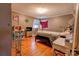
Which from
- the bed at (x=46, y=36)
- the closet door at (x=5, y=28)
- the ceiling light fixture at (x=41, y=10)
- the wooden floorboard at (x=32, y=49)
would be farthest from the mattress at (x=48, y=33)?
the closet door at (x=5, y=28)

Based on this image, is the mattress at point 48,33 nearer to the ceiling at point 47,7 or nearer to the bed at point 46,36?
the bed at point 46,36

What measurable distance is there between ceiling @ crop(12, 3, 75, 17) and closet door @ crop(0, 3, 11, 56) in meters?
0.09

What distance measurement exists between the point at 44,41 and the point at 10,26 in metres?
0.47

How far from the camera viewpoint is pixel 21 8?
1.29 meters

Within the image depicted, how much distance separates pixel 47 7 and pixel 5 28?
557 millimetres

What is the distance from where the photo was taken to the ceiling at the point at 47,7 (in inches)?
48.7

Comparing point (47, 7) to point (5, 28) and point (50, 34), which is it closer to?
point (50, 34)

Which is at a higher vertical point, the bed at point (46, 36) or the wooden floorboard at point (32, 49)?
the bed at point (46, 36)

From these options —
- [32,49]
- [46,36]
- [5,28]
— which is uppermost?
[5,28]

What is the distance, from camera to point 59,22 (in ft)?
4.31

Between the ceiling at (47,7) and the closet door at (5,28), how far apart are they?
0.09 meters

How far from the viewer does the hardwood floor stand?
1.31 m

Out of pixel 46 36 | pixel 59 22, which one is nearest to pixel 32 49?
pixel 46 36

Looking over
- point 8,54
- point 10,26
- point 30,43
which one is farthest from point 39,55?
point 10,26
